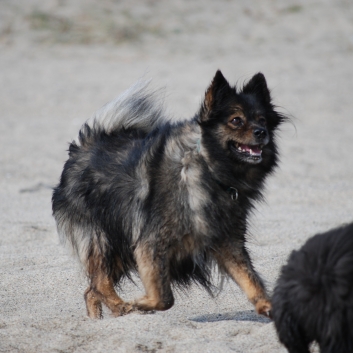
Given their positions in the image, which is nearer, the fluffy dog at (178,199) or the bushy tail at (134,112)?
the fluffy dog at (178,199)

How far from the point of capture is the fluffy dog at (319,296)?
325 centimetres

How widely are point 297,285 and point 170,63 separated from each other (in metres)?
13.1

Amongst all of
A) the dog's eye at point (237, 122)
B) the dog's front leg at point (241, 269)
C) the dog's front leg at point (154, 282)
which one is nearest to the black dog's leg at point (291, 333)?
the dog's front leg at point (241, 269)

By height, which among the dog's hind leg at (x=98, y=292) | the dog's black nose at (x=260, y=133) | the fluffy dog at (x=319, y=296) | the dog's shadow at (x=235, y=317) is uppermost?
the dog's black nose at (x=260, y=133)

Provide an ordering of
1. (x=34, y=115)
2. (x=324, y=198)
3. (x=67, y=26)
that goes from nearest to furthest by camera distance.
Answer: (x=324, y=198) < (x=34, y=115) < (x=67, y=26)

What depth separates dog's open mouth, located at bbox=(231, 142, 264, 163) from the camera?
15.1ft

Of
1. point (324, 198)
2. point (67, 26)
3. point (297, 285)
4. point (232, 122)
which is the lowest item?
point (324, 198)

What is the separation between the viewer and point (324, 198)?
859cm

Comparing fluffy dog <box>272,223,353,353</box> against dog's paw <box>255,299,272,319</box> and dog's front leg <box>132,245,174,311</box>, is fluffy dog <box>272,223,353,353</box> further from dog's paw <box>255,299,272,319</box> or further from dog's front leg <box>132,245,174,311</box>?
dog's front leg <box>132,245,174,311</box>

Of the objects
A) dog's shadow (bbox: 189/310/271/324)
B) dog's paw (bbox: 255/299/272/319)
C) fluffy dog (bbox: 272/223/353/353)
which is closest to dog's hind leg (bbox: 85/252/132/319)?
dog's shadow (bbox: 189/310/271/324)

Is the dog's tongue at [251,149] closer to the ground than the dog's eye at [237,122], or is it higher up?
closer to the ground

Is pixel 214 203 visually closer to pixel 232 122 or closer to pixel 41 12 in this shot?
pixel 232 122

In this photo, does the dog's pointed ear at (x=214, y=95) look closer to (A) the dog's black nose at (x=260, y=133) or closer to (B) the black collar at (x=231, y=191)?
(A) the dog's black nose at (x=260, y=133)

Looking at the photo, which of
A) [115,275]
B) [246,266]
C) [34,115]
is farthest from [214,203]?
[34,115]
